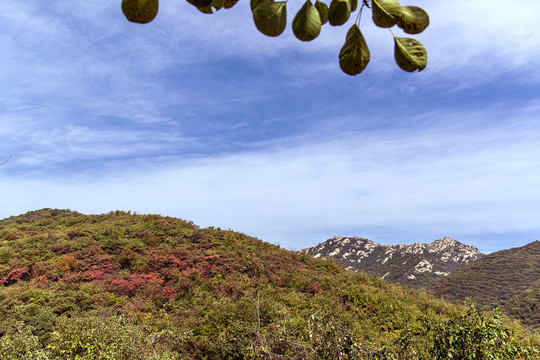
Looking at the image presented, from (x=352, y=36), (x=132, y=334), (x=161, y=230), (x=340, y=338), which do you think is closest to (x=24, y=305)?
(x=132, y=334)

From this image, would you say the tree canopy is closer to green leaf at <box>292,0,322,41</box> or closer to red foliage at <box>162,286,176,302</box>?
green leaf at <box>292,0,322,41</box>

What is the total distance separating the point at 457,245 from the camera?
5669 centimetres

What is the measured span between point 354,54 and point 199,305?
11.3m

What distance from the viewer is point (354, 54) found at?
61 centimetres

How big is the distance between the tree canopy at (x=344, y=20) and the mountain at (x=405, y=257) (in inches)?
1890

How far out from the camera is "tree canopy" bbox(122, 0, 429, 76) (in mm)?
501

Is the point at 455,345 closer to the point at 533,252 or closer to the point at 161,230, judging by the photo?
the point at 161,230

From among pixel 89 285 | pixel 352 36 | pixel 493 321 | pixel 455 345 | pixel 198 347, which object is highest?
pixel 352 36

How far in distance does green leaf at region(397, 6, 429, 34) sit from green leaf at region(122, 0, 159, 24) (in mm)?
432

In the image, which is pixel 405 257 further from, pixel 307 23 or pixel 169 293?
pixel 307 23

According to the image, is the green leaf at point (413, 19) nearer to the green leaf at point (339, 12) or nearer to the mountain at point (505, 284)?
the green leaf at point (339, 12)

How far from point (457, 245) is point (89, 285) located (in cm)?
6132

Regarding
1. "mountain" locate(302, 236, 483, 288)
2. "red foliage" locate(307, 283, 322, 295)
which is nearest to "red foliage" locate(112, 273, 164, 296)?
"red foliage" locate(307, 283, 322, 295)

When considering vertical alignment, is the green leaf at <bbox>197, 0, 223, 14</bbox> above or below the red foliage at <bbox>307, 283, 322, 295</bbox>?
above
